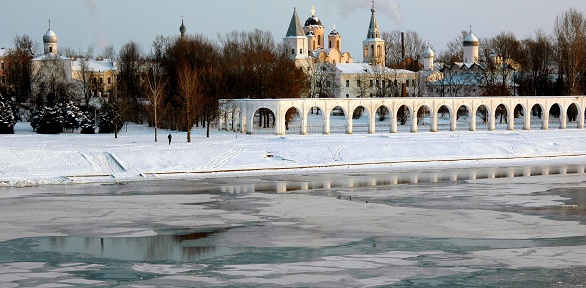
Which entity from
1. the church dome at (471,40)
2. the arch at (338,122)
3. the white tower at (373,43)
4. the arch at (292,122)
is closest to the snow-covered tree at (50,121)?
the arch at (292,122)

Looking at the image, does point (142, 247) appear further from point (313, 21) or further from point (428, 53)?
point (313, 21)

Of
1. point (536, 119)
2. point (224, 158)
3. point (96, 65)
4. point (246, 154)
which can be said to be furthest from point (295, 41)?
point (224, 158)

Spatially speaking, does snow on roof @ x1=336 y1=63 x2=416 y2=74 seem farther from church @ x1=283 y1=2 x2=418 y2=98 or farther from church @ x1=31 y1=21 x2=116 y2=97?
church @ x1=31 y1=21 x2=116 y2=97

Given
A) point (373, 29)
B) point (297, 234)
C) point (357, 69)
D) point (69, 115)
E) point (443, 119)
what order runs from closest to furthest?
point (297, 234) → point (69, 115) → point (443, 119) → point (357, 69) → point (373, 29)

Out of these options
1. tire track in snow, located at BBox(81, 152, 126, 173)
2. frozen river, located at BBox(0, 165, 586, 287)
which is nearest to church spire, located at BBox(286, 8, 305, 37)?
tire track in snow, located at BBox(81, 152, 126, 173)

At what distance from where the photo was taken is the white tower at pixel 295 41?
104312 millimetres

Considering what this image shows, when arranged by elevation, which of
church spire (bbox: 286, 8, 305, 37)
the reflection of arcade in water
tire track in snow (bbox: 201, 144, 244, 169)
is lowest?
the reflection of arcade in water

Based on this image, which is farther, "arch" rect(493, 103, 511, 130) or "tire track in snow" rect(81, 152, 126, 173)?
"arch" rect(493, 103, 511, 130)

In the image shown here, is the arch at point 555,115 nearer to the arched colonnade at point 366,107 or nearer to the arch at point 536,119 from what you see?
the arch at point 536,119

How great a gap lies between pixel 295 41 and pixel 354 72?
7939mm

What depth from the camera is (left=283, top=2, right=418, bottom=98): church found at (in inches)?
3794

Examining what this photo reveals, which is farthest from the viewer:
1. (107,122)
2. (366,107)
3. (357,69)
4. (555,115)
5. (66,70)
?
(357,69)

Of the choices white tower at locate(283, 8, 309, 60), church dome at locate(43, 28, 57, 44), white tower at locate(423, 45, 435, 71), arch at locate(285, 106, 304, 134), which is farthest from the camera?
white tower at locate(423, 45, 435, 71)

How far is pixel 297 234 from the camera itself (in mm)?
25672
